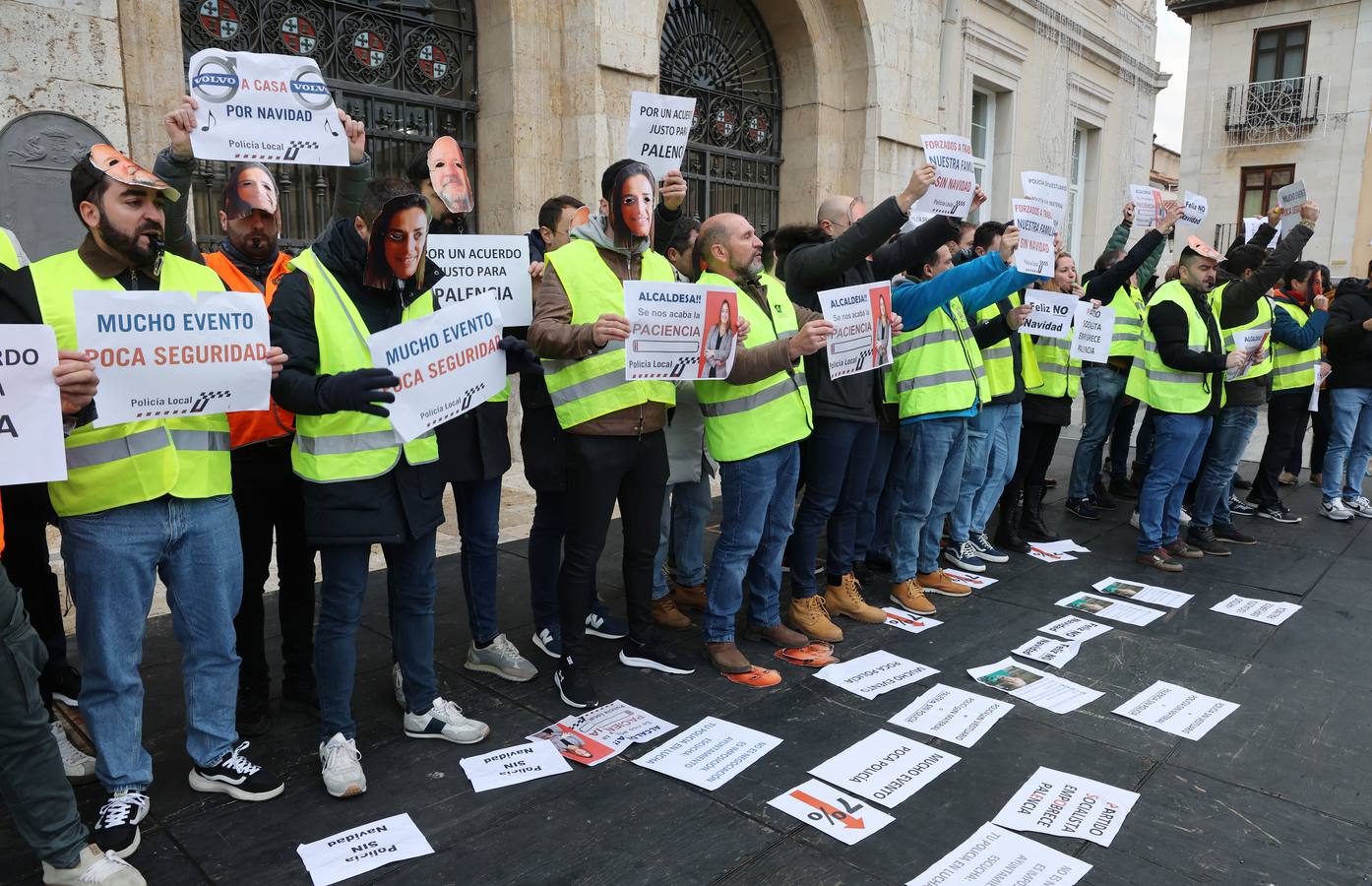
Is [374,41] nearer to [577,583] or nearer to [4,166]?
[4,166]

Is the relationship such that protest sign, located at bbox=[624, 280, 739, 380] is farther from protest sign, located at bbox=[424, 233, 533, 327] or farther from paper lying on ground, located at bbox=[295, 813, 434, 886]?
paper lying on ground, located at bbox=[295, 813, 434, 886]

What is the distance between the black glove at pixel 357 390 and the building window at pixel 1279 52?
2782cm

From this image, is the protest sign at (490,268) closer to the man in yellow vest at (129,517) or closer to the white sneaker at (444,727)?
the man in yellow vest at (129,517)

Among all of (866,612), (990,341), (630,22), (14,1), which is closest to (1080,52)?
(630,22)

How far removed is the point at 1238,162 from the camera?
2412 centimetres

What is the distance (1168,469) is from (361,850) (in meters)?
5.06

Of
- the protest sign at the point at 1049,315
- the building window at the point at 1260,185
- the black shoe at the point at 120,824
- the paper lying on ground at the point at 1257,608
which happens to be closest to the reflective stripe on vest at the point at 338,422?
the black shoe at the point at 120,824

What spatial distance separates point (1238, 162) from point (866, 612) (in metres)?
25.4

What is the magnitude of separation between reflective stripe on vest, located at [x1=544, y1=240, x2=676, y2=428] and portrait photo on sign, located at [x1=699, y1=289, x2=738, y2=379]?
0.23 metres

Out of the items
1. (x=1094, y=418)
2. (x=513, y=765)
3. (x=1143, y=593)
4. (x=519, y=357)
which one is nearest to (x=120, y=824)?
(x=513, y=765)

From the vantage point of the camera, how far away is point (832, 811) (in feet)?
9.21

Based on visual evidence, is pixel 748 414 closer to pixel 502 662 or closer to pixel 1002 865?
pixel 502 662

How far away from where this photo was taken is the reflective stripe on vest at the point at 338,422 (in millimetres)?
2771

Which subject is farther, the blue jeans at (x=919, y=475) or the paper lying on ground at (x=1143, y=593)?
the paper lying on ground at (x=1143, y=593)
